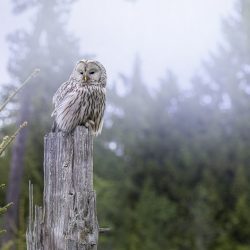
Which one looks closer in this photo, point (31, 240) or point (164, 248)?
point (31, 240)

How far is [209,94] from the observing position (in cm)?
2739

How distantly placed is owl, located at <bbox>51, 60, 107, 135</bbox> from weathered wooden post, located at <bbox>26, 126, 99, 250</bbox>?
1317 millimetres

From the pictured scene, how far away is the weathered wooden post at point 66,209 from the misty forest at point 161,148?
49.8 ft

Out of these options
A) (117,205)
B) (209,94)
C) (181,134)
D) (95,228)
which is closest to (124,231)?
(117,205)

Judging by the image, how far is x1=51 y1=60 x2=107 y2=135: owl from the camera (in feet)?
16.2

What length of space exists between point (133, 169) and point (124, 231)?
111 inches

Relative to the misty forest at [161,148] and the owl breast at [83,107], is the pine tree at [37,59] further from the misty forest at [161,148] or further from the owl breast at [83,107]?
the owl breast at [83,107]

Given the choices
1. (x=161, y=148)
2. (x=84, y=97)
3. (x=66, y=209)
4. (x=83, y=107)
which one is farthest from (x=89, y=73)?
(x=161, y=148)

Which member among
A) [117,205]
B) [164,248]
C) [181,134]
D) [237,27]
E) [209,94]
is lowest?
[164,248]

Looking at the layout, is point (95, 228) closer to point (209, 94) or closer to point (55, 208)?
point (55, 208)

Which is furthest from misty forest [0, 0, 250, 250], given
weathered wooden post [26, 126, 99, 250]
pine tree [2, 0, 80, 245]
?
weathered wooden post [26, 126, 99, 250]

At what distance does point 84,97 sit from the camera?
207 inches

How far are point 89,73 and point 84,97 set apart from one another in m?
0.37

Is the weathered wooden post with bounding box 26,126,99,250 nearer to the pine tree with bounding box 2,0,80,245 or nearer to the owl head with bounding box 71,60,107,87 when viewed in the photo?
the owl head with bounding box 71,60,107,87
